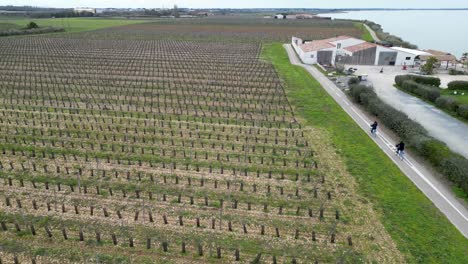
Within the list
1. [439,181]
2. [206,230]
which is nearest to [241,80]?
[439,181]

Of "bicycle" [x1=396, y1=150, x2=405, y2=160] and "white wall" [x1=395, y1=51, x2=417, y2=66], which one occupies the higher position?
"white wall" [x1=395, y1=51, x2=417, y2=66]

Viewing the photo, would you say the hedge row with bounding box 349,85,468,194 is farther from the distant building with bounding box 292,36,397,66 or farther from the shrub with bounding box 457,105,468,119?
the distant building with bounding box 292,36,397,66

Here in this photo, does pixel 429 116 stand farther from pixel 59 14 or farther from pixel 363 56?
pixel 59 14

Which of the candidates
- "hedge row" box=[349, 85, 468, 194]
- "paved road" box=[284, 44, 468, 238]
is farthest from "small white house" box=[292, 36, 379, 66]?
"paved road" box=[284, 44, 468, 238]

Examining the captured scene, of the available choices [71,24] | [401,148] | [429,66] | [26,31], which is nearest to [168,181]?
[401,148]

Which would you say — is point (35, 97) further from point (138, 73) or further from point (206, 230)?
point (206, 230)
